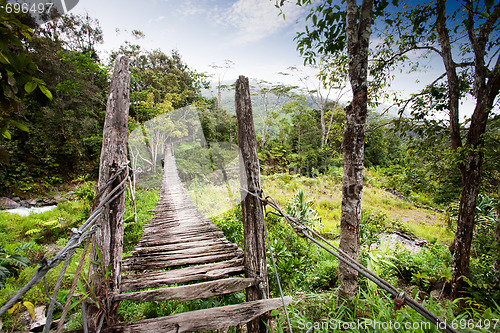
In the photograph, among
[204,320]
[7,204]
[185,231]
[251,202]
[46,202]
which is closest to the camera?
[204,320]

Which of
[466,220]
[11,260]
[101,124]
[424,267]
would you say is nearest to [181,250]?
[11,260]

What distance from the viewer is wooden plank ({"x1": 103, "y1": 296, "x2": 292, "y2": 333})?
5.20 feet

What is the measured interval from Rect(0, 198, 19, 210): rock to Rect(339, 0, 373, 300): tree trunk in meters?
13.7

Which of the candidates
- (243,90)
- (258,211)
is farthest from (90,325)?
(243,90)

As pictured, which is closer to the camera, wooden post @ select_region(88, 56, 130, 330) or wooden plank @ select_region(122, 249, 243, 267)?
wooden post @ select_region(88, 56, 130, 330)

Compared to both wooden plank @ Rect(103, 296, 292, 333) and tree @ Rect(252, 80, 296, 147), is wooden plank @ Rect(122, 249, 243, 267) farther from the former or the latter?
tree @ Rect(252, 80, 296, 147)

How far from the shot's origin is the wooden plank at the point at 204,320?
158 cm

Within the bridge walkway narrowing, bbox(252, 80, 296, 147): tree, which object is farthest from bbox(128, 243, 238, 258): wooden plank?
bbox(252, 80, 296, 147): tree

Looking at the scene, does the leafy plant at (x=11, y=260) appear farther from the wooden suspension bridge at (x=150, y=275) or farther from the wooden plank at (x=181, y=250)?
the wooden suspension bridge at (x=150, y=275)

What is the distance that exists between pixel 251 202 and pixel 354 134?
1.32 metres

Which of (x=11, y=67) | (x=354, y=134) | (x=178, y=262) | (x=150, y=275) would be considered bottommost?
(x=178, y=262)

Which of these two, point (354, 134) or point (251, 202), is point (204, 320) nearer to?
point (251, 202)

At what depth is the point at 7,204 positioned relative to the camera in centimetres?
899

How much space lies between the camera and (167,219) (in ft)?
15.1
